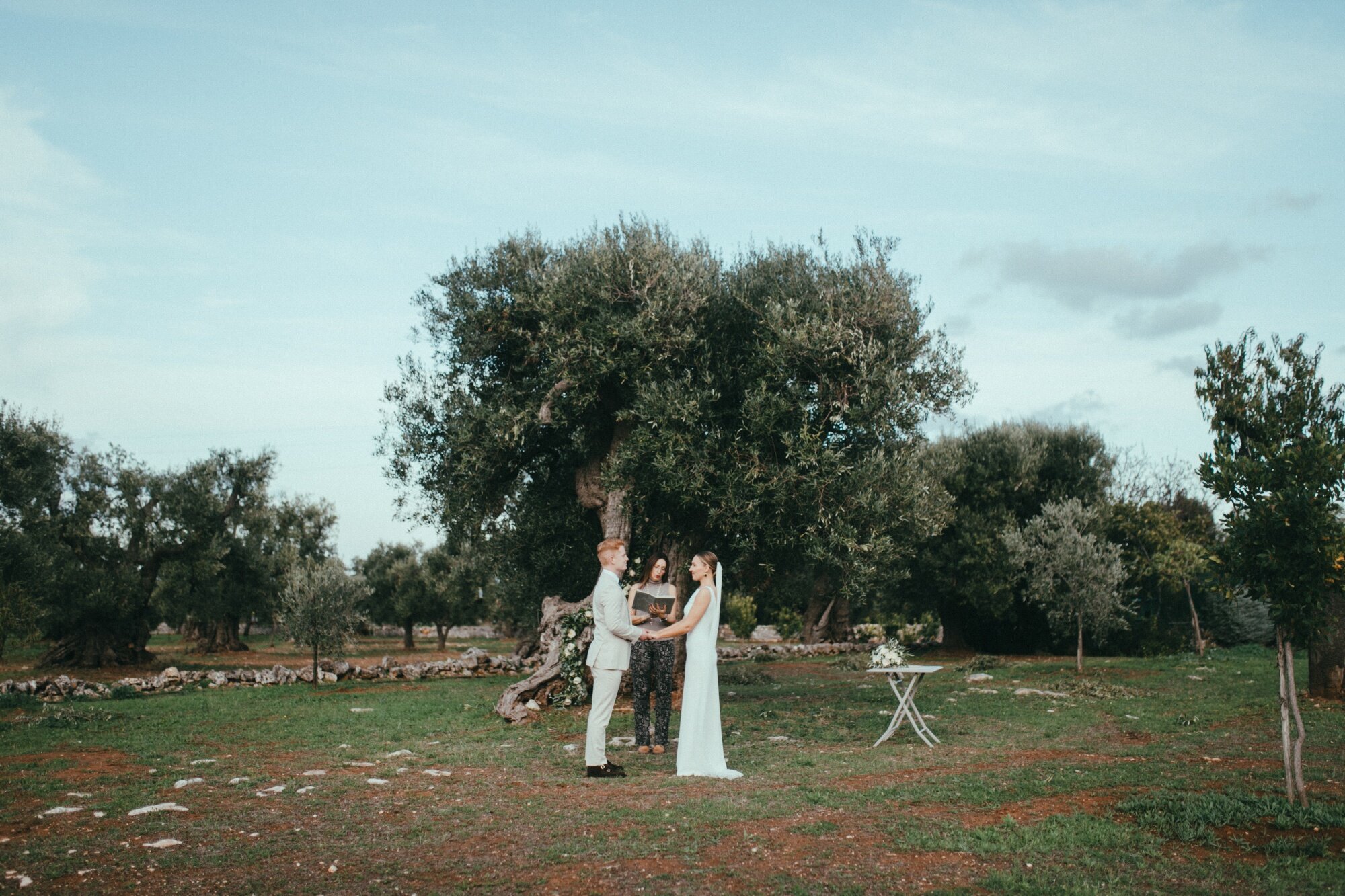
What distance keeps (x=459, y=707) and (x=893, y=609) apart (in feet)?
75.8

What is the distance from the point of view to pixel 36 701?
1933 centimetres

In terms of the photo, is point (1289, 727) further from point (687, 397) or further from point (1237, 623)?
point (1237, 623)

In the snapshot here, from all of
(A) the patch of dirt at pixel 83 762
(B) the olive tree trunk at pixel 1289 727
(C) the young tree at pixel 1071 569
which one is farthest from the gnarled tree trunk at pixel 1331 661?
(A) the patch of dirt at pixel 83 762

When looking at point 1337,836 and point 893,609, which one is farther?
point 893,609

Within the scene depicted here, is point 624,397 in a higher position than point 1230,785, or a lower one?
higher

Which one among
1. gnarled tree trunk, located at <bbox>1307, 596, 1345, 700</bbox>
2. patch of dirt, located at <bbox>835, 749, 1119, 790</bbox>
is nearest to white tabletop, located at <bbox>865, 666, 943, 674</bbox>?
patch of dirt, located at <bbox>835, 749, 1119, 790</bbox>

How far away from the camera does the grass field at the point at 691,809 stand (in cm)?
671

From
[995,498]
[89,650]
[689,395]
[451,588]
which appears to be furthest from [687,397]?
[451,588]

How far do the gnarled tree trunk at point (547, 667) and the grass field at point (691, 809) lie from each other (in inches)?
25.1

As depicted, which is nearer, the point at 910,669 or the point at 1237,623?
the point at 910,669

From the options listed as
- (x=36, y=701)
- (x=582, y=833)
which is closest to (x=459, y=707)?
(x=36, y=701)

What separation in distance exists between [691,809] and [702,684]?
243 cm

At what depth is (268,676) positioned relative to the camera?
25.2 metres

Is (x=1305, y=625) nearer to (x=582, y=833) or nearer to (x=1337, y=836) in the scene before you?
(x=1337, y=836)
